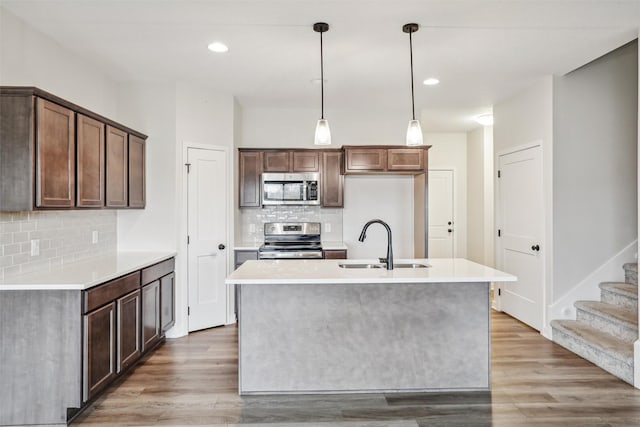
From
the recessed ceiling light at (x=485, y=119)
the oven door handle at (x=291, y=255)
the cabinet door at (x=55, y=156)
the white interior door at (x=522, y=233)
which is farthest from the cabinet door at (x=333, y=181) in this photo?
the cabinet door at (x=55, y=156)

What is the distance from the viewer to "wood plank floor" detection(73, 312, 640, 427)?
246 cm

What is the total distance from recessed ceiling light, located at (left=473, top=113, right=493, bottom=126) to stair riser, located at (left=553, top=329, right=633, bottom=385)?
3.16 m

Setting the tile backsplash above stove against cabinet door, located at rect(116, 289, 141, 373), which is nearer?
cabinet door, located at rect(116, 289, 141, 373)

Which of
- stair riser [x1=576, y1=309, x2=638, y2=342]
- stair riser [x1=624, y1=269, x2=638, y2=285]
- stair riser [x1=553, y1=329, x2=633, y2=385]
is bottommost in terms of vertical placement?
stair riser [x1=553, y1=329, x2=633, y2=385]

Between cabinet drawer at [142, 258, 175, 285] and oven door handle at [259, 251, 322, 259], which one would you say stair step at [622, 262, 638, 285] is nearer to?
oven door handle at [259, 251, 322, 259]

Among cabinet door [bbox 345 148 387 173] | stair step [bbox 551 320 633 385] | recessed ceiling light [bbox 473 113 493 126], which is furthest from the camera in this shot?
recessed ceiling light [bbox 473 113 493 126]

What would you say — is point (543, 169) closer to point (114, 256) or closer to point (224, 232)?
point (224, 232)

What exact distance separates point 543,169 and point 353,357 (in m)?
2.89

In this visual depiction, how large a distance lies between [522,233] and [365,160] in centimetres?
201

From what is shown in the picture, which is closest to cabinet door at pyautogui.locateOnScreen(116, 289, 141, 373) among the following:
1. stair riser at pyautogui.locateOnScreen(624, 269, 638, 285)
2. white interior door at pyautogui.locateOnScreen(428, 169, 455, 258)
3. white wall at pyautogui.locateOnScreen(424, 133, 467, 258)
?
stair riser at pyautogui.locateOnScreen(624, 269, 638, 285)

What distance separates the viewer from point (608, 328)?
3.56m

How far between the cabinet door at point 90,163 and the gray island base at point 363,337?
1.42 meters

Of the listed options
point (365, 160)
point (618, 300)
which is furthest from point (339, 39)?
point (618, 300)

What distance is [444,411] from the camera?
256cm
